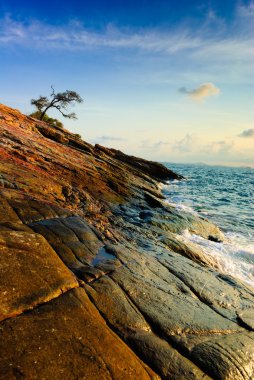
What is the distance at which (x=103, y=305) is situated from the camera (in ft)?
23.0

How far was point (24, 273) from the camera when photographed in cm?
677

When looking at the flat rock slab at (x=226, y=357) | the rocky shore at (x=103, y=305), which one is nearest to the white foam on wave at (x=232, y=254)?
the rocky shore at (x=103, y=305)

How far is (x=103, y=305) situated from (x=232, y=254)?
12.6 meters

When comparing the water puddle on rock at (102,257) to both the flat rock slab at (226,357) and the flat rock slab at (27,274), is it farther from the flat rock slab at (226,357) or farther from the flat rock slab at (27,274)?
the flat rock slab at (226,357)

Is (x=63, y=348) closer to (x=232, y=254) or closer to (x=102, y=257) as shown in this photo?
(x=102, y=257)

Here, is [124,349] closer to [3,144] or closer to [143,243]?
[143,243]

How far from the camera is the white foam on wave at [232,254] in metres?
15.2

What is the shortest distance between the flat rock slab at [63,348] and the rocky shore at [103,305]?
0.02 meters

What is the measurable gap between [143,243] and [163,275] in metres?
3.41

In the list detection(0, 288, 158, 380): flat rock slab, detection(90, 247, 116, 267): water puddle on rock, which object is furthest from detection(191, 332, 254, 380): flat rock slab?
detection(90, 247, 116, 267): water puddle on rock

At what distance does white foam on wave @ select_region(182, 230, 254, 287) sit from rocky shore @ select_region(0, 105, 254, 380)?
7.98ft

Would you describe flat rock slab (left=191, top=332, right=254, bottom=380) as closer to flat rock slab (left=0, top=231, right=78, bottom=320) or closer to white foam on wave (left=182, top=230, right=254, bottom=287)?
flat rock slab (left=0, top=231, right=78, bottom=320)

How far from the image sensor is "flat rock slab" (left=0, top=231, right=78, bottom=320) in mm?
6090

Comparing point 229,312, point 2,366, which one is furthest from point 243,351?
point 2,366
